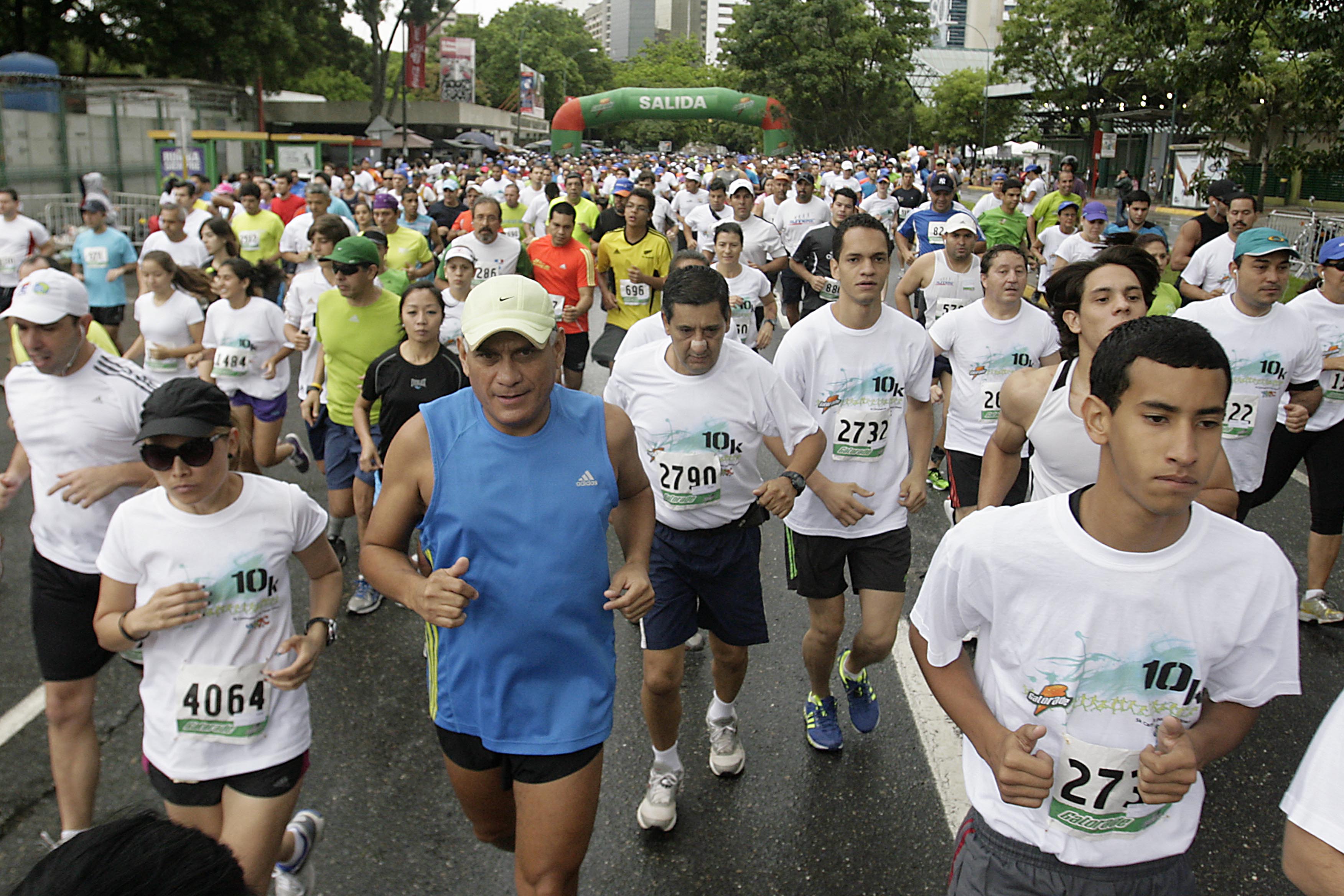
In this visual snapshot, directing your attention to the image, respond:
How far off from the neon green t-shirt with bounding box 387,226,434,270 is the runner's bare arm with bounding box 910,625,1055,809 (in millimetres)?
8205

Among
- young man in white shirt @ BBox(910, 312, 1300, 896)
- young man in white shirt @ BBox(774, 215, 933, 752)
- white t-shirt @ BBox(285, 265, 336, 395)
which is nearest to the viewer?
young man in white shirt @ BBox(910, 312, 1300, 896)

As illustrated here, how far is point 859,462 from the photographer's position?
448 centimetres

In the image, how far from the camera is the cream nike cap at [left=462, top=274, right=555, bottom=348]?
8.69ft

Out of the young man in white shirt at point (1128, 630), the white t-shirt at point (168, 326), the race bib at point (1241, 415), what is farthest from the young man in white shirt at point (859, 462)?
the white t-shirt at point (168, 326)

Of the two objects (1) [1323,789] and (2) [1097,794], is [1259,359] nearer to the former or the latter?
(2) [1097,794]

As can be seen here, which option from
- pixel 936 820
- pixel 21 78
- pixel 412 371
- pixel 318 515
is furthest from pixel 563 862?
pixel 21 78

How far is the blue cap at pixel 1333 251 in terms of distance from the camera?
5520 millimetres

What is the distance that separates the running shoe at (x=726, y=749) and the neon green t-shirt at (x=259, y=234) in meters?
10.2

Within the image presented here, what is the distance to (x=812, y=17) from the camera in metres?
73.0

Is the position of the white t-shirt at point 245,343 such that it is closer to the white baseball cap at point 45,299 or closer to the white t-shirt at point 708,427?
the white baseball cap at point 45,299

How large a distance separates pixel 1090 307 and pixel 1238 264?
5.95 feet

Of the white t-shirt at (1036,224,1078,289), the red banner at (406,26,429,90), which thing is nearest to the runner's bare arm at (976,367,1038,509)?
the white t-shirt at (1036,224,1078,289)

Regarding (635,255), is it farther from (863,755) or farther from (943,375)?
(863,755)

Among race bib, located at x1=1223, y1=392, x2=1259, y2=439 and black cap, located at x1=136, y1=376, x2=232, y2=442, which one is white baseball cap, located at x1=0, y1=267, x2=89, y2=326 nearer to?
black cap, located at x1=136, y1=376, x2=232, y2=442
